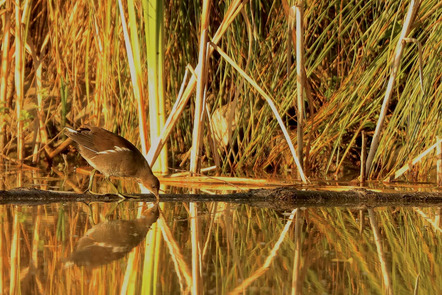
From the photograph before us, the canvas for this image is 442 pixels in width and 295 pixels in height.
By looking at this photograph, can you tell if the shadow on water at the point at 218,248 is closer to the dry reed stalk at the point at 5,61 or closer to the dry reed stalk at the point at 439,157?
the dry reed stalk at the point at 439,157

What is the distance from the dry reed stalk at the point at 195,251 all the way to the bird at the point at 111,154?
43 centimetres

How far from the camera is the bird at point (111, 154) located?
5.27 metres

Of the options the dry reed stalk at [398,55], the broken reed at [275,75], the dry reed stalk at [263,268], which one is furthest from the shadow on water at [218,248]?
the broken reed at [275,75]

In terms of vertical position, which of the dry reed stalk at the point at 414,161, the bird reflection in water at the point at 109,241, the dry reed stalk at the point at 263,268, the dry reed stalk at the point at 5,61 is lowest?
the dry reed stalk at the point at 263,268

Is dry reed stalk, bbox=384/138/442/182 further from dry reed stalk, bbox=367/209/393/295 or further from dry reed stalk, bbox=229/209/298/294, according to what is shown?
dry reed stalk, bbox=229/209/298/294

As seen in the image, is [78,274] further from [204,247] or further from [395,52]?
[395,52]

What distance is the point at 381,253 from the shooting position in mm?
3750

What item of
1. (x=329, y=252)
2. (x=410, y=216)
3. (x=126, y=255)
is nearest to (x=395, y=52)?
(x=410, y=216)

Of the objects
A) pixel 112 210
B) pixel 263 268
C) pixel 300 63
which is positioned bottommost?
pixel 263 268

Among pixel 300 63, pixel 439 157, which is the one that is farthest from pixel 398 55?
pixel 439 157

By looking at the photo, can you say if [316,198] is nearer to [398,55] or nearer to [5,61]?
[398,55]

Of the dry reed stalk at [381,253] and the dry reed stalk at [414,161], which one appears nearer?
the dry reed stalk at [381,253]

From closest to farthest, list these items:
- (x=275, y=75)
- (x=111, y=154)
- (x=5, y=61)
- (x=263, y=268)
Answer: (x=263, y=268) < (x=111, y=154) < (x=275, y=75) < (x=5, y=61)

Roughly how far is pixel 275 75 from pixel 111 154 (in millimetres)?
1680
